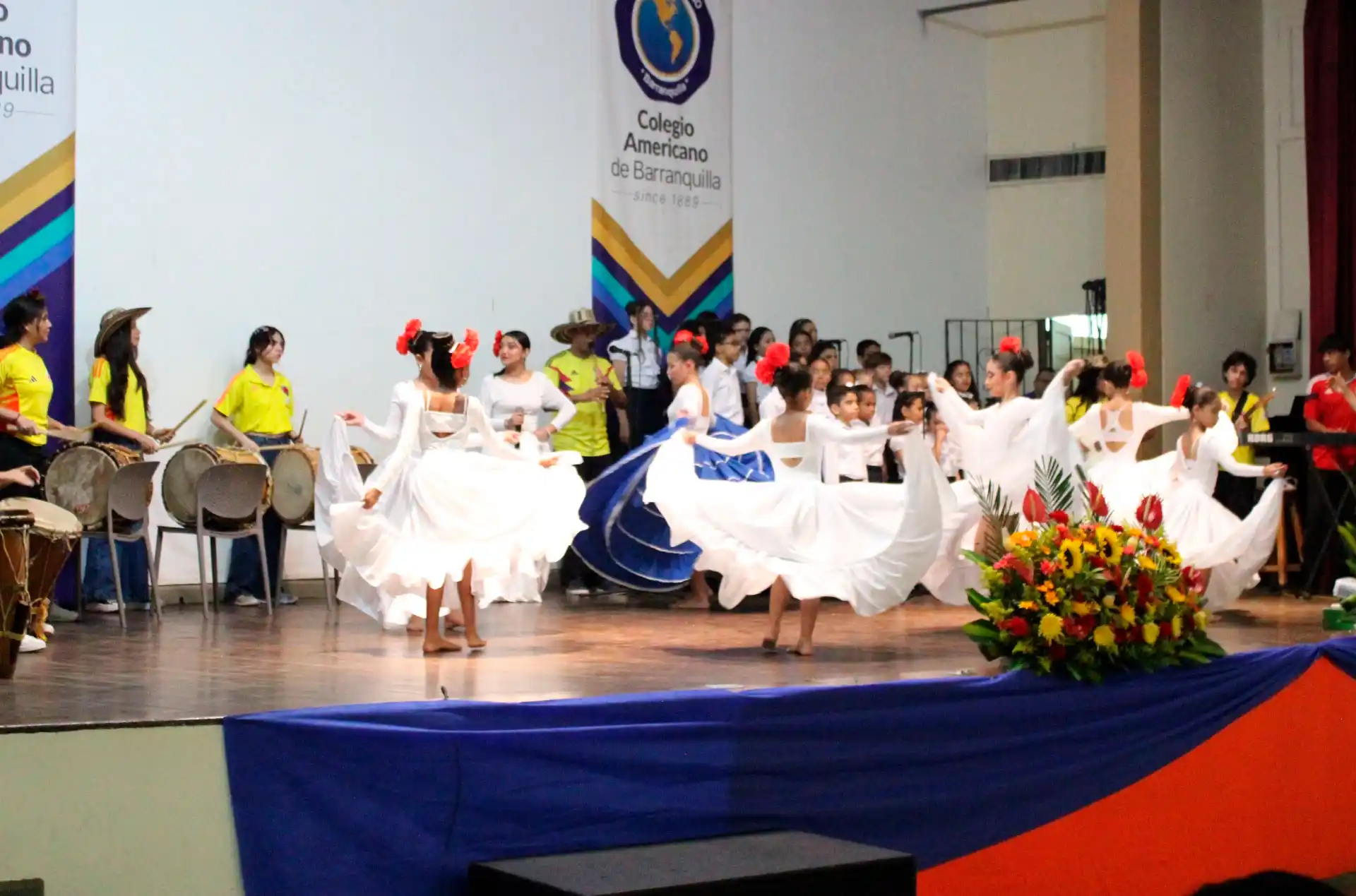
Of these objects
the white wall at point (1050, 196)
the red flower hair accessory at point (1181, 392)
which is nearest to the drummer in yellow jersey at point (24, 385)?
the red flower hair accessory at point (1181, 392)

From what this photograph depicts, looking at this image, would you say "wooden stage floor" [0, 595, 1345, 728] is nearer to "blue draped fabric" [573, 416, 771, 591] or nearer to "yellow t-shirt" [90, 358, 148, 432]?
"blue draped fabric" [573, 416, 771, 591]

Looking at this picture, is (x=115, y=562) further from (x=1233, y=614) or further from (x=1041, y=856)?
(x=1233, y=614)

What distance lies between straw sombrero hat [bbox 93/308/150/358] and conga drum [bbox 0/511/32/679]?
11.4 feet

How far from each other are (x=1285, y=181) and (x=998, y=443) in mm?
6088

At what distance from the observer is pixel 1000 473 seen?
8.59 m

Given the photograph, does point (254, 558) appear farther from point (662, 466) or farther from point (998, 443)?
point (998, 443)

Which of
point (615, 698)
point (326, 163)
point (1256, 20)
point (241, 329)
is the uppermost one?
point (1256, 20)

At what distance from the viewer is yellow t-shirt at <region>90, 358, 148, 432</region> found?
9.15 meters

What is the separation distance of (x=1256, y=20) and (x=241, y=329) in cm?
856

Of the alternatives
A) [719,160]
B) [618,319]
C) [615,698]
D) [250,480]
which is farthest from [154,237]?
[615,698]

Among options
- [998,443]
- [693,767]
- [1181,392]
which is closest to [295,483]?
[998,443]

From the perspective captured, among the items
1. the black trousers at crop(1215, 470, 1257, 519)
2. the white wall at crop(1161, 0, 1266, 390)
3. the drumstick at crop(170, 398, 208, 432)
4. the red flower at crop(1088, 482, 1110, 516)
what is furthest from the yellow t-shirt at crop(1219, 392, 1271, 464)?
the drumstick at crop(170, 398, 208, 432)

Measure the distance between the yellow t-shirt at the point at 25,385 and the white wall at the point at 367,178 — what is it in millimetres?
906

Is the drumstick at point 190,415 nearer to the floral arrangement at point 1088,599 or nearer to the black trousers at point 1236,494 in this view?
the floral arrangement at point 1088,599
